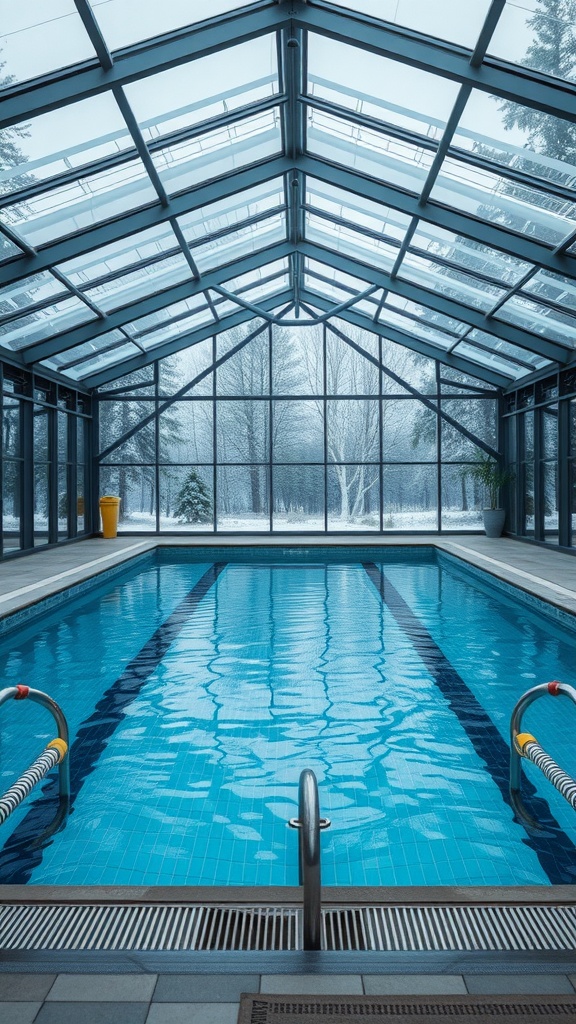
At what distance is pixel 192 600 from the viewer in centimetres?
822

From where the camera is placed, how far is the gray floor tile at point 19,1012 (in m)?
1.47

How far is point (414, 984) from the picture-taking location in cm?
158

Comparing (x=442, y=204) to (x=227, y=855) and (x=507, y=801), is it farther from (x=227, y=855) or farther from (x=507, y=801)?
(x=227, y=855)

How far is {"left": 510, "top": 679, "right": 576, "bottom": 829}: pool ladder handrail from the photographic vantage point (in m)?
2.18

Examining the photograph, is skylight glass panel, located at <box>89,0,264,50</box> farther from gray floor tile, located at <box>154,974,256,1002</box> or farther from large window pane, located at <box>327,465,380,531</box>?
large window pane, located at <box>327,465,380,531</box>

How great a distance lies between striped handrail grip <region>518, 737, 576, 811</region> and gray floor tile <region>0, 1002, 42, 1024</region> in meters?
1.42

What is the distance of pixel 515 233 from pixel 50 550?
26.3 ft

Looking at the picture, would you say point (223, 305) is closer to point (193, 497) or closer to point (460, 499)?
point (193, 497)

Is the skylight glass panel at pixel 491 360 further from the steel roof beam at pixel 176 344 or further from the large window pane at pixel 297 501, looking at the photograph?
the steel roof beam at pixel 176 344

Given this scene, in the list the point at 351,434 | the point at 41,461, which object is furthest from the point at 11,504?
the point at 351,434

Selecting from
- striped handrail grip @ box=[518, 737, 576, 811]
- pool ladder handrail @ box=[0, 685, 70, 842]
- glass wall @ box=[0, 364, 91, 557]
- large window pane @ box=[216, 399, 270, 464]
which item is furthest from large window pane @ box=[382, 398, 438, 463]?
striped handrail grip @ box=[518, 737, 576, 811]

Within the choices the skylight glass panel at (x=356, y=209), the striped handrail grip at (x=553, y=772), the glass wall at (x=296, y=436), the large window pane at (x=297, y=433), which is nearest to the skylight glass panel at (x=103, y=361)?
the glass wall at (x=296, y=436)

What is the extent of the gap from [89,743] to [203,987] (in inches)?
99.7

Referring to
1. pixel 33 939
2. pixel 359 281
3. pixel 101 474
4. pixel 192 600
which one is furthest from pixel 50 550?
pixel 33 939
